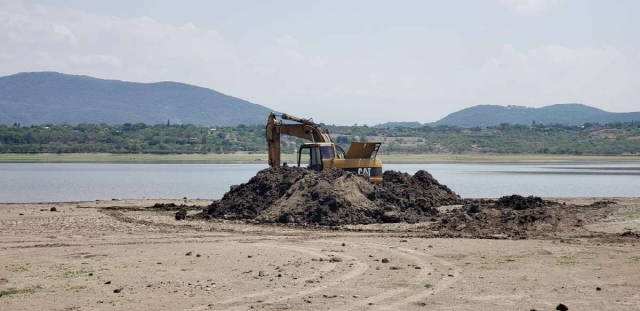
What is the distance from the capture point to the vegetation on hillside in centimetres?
12995

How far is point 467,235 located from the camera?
21.9 metres

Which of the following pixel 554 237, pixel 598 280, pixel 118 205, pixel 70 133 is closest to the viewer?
pixel 598 280

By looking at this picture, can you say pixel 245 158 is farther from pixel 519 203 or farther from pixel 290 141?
pixel 519 203

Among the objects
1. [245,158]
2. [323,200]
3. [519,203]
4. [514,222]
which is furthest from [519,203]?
[245,158]

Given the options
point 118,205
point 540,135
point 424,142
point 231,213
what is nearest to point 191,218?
point 231,213

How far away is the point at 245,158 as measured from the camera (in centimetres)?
11825

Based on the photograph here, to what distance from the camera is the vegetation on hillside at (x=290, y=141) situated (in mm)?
129950

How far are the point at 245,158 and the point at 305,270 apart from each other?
10313 centimetres

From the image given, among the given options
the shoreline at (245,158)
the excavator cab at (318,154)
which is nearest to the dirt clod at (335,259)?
the excavator cab at (318,154)

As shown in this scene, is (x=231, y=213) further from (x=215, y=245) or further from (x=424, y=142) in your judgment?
(x=424, y=142)

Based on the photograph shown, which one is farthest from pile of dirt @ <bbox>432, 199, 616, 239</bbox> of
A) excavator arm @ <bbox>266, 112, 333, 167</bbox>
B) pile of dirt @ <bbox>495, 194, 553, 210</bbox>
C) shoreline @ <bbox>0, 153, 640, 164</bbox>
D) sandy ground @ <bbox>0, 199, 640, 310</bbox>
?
shoreline @ <bbox>0, 153, 640, 164</bbox>

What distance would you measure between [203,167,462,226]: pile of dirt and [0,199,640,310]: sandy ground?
7.54 ft

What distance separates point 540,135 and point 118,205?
135 meters

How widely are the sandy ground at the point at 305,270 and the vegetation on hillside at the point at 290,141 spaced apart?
101777 mm
